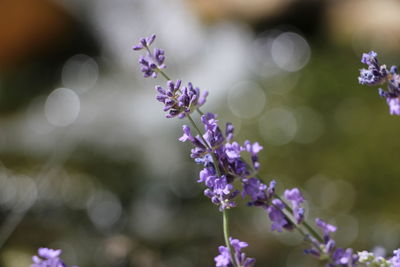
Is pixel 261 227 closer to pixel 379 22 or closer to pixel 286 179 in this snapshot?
pixel 286 179

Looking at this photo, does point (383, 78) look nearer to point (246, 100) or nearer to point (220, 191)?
point (220, 191)

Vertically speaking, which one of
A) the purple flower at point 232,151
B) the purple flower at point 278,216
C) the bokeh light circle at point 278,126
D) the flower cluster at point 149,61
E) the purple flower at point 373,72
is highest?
the bokeh light circle at point 278,126

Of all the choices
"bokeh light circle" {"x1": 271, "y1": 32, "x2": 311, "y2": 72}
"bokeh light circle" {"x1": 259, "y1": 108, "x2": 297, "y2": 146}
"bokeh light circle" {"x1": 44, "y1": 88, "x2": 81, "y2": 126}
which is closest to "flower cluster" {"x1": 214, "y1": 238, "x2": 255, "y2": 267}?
"bokeh light circle" {"x1": 259, "y1": 108, "x2": 297, "y2": 146}

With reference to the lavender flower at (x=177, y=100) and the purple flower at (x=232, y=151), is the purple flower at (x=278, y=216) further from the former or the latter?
the lavender flower at (x=177, y=100)

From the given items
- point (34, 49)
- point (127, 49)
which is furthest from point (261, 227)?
point (34, 49)

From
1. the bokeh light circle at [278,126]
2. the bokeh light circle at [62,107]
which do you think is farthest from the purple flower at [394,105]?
the bokeh light circle at [62,107]

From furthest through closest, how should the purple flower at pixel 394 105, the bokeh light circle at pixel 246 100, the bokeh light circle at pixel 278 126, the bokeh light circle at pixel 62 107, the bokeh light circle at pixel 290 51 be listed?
the bokeh light circle at pixel 62 107, the bokeh light circle at pixel 290 51, the bokeh light circle at pixel 246 100, the bokeh light circle at pixel 278 126, the purple flower at pixel 394 105
